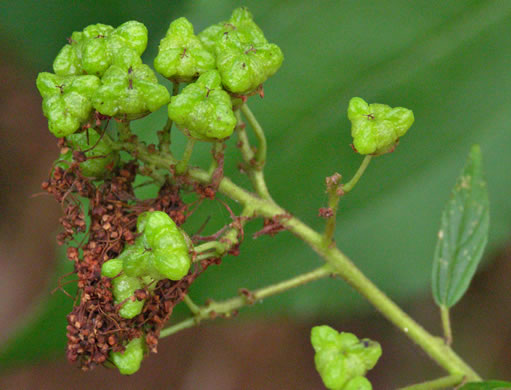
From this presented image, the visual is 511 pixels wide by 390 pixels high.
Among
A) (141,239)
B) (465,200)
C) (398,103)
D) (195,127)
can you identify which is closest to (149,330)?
(141,239)

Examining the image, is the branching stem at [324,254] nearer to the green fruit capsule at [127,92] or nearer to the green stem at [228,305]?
the green stem at [228,305]

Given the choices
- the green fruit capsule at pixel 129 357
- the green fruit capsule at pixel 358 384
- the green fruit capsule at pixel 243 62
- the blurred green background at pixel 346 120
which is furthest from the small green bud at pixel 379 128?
the blurred green background at pixel 346 120

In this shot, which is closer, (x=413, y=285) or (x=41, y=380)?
(x=413, y=285)

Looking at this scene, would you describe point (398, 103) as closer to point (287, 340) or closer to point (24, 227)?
point (287, 340)

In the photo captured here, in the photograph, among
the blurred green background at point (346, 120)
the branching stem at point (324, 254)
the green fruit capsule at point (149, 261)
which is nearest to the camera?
the green fruit capsule at point (149, 261)

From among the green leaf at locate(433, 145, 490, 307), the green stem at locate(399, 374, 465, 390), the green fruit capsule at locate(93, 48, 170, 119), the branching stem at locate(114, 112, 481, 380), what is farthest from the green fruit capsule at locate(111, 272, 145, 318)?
the green leaf at locate(433, 145, 490, 307)

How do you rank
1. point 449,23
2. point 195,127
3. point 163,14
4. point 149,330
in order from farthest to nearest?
point 163,14 → point 449,23 → point 149,330 → point 195,127

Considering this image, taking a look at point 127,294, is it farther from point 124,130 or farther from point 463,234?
point 463,234
